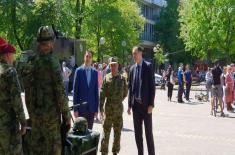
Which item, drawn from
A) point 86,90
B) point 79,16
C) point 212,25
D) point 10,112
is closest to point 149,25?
point 212,25

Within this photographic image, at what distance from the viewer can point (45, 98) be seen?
6.62m

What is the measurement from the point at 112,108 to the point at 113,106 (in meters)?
0.04

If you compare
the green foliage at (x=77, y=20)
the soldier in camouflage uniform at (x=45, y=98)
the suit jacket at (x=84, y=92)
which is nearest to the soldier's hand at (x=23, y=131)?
the soldier in camouflage uniform at (x=45, y=98)

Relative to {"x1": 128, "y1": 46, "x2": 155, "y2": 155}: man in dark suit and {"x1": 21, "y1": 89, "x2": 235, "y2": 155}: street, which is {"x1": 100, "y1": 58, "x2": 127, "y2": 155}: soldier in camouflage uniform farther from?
{"x1": 21, "y1": 89, "x2": 235, "y2": 155}: street

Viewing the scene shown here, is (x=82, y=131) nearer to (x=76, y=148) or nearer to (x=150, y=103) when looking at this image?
(x=76, y=148)

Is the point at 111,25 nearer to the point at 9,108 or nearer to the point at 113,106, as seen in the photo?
the point at 113,106

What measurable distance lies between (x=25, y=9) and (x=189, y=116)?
21682mm

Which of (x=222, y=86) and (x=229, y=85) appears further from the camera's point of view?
(x=229, y=85)

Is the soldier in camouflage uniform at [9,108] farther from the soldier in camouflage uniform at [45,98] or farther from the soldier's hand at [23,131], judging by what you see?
the soldier in camouflage uniform at [45,98]

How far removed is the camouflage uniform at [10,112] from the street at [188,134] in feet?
13.4

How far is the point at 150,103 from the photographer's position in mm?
8766

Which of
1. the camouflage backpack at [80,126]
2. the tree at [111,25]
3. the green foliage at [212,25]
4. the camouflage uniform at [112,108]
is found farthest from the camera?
the green foliage at [212,25]

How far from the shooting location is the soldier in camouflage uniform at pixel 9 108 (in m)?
6.14

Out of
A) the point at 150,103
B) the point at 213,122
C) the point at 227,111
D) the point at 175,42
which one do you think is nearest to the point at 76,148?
the point at 150,103
